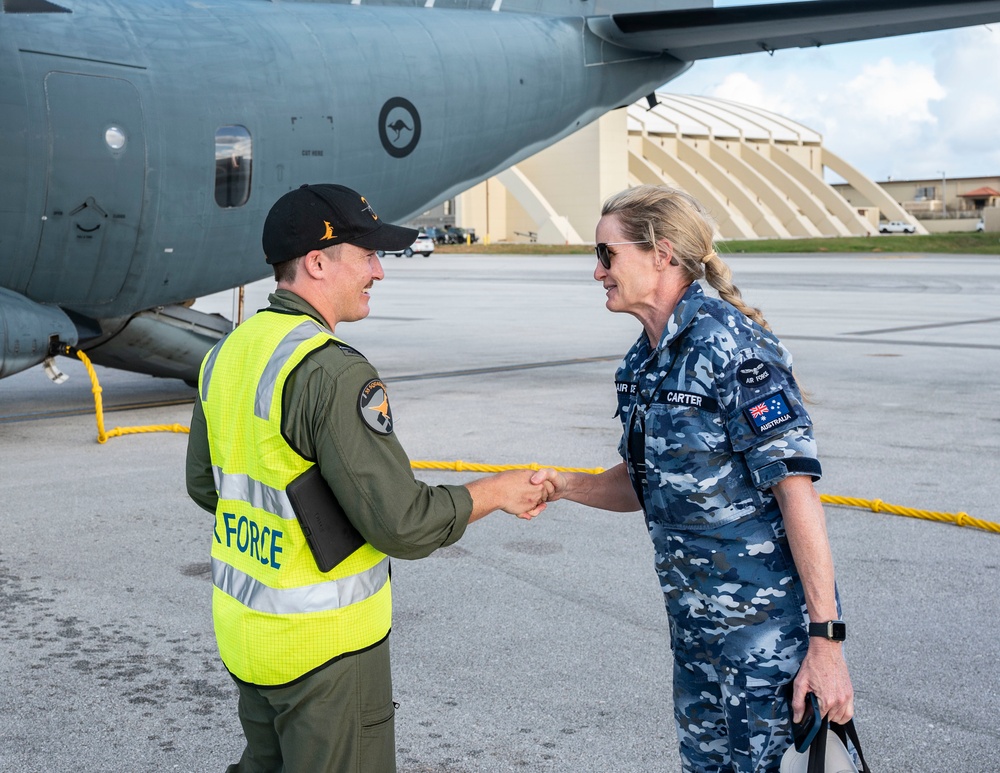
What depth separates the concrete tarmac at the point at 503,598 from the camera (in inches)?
165

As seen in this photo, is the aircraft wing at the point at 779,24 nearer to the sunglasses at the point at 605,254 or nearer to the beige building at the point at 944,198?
the sunglasses at the point at 605,254

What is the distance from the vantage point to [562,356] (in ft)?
52.8

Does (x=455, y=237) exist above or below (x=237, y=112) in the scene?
below

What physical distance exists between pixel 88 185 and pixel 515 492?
7.87m

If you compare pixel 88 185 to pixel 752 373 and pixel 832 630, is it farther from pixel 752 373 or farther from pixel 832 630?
pixel 832 630

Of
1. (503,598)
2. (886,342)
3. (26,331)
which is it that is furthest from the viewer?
(886,342)

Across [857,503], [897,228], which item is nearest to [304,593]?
[857,503]

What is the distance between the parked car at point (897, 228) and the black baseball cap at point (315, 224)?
101 m

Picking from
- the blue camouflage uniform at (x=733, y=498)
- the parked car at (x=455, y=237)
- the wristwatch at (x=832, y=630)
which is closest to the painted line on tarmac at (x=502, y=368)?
the blue camouflage uniform at (x=733, y=498)

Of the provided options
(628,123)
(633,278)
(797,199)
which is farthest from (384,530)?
(797,199)

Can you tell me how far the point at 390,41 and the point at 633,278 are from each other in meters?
9.70

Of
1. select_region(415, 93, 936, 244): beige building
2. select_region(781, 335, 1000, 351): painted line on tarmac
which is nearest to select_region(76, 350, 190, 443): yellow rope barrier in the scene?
select_region(781, 335, 1000, 351): painted line on tarmac

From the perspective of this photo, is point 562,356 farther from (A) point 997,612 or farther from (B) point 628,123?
(B) point 628,123

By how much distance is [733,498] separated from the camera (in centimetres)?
277
